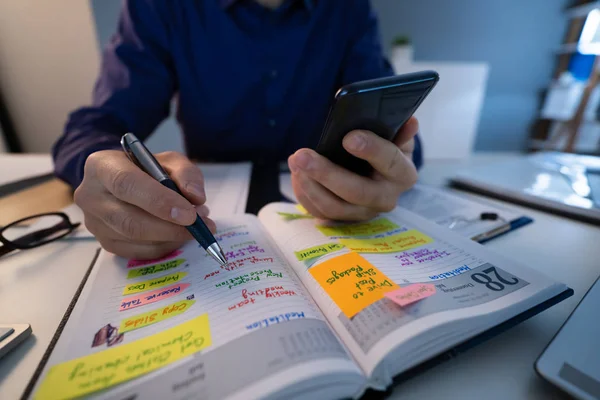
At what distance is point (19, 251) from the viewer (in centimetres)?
33

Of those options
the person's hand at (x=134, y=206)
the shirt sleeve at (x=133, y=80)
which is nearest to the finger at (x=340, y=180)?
the person's hand at (x=134, y=206)

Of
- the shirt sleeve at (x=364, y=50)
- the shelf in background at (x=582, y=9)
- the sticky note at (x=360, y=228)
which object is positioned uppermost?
the shelf in background at (x=582, y=9)

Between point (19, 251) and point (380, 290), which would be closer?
point (380, 290)

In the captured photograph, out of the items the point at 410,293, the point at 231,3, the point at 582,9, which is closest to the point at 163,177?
the point at 410,293

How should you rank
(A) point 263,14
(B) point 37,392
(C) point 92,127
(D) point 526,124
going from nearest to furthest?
(B) point 37,392, (C) point 92,127, (A) point 263,14, (D) point 526,124

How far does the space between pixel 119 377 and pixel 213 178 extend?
1.32ft

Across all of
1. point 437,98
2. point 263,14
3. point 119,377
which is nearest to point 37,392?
point 119,377

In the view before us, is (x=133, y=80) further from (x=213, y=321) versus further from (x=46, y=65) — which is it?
(x=46, y=65)

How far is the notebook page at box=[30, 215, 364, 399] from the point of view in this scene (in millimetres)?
156

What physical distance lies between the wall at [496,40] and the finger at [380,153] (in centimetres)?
227

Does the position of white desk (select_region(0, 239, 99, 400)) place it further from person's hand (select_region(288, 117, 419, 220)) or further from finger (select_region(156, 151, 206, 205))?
person's hand (select_region(288, 117, 419, 220))

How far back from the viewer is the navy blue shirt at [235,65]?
0.59m

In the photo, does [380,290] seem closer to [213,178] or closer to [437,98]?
[213,178]

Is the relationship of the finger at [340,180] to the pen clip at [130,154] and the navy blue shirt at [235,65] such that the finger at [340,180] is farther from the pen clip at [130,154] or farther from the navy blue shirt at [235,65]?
the navy blue shirt at [235,65]
